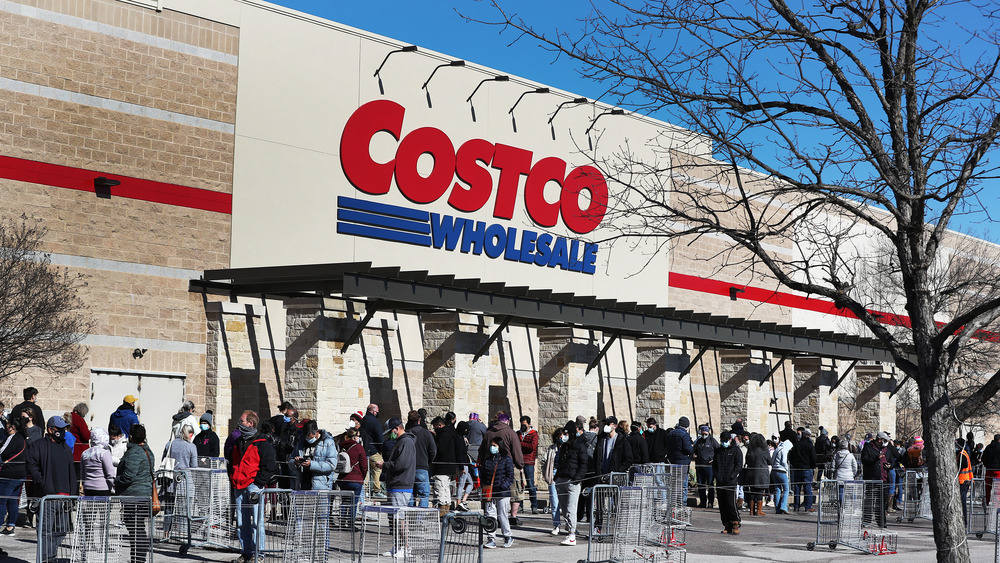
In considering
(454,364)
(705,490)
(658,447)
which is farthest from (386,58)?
(705,490)

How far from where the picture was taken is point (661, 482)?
17734mm

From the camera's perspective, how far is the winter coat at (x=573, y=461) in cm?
1714

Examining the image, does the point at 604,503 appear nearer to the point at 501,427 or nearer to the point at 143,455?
the point at 501,427

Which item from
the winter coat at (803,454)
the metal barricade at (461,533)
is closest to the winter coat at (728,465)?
the winter coat at (803,454)

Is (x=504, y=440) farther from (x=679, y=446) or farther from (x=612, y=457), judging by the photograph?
(x=679, y=446)

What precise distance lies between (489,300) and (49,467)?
11.1m

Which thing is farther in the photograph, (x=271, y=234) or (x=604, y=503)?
(x=271, y=234)

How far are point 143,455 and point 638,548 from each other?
5829 mm

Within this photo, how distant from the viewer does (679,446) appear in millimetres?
21281

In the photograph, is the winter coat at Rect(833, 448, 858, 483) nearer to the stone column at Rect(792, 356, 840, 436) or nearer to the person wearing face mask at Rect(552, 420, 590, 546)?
the person wearing face mask at Rect(552, 420, 590, 546)

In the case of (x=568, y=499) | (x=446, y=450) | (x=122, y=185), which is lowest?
(x=568, y=499)

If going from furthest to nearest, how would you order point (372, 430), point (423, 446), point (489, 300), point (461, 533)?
point (489, 300), point (372, 430), point (423, 446), point (461, 533)

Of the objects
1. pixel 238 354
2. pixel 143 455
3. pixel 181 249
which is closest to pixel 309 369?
pixel 238 354

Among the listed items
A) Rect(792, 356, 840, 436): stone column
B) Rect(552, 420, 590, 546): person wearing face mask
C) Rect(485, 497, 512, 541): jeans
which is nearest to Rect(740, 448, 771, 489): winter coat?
Rect(552, 420, 590, 546): person wearing face mask
